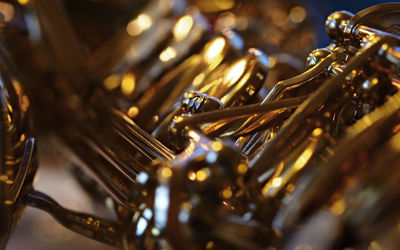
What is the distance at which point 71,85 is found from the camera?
586 millimetres

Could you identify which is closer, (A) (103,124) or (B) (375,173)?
(B) (375,173)

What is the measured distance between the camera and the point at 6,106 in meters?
0.37

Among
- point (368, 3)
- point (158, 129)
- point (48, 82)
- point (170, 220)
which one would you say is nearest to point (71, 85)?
point (48, 82)

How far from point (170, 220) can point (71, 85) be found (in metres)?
0.38

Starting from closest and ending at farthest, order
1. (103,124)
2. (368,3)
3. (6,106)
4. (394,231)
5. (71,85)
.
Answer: (394,231) < (6,106) < (103,124) < (71,85) < (368,3)

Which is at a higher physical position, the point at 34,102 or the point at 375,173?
the point at 375,173

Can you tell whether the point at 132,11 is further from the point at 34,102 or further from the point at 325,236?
the point at 325,236

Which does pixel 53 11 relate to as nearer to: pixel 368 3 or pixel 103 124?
pixel 103 124

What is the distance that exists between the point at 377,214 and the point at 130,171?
8.1 inches

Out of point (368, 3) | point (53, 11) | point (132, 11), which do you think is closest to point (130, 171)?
point (53, 11)

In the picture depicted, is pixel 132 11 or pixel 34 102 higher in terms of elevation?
pixel 132 11

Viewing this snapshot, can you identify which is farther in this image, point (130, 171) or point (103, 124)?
point (103, 124)

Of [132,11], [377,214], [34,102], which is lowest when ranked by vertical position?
[34,102]

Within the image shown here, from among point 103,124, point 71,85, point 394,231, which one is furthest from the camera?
point 71,85
